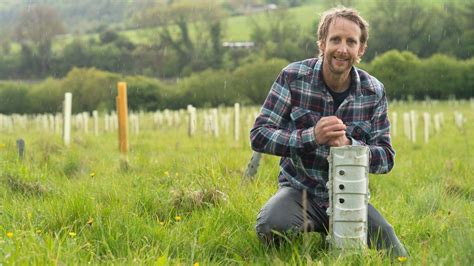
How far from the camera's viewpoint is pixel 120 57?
5516cm

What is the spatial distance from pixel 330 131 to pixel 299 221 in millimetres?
609

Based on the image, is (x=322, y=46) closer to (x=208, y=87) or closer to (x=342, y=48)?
(x=342, y=48)

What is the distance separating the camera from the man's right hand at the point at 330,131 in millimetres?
3389

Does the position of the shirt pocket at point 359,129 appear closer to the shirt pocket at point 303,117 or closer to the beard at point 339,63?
the shirt pocket at point 303,117

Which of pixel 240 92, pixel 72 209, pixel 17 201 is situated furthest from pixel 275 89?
pixel 240 92

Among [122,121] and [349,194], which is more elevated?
[349,194]

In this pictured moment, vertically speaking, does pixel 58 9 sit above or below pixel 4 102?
above

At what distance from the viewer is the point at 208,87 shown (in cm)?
4825

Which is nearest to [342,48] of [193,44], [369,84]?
[369,84]

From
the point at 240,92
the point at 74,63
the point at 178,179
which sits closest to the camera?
the point at 178,179

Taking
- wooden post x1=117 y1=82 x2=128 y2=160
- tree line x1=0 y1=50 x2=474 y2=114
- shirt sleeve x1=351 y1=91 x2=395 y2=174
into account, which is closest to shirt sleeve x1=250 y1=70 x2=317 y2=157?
shirt sleeve x1=351 y1=91 x2=395 y2=174

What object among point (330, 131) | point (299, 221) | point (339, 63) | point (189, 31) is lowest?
point (299, 221)

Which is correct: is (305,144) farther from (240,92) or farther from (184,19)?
(184,19)

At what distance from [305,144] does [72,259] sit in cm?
129
